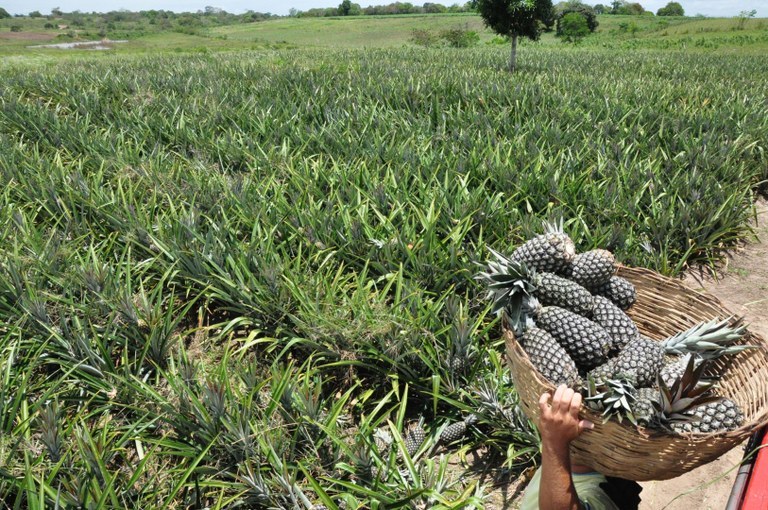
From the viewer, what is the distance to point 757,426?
4.07ft

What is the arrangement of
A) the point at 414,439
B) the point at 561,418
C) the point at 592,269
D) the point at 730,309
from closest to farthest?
the point at 561,418
the point at 592,269
the point at 414,439
the point at 730,309

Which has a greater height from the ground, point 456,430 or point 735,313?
point 735,313

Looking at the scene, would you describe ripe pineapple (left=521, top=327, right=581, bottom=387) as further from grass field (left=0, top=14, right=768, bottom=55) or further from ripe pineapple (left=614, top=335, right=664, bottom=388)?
grass field (left=0, top=14, right=768, bottom=55)

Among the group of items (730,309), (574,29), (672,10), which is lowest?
(730,309)

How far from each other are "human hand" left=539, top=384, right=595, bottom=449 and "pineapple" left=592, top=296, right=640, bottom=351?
48cm

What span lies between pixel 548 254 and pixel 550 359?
456 mm

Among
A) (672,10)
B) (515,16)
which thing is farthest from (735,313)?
(672,10)

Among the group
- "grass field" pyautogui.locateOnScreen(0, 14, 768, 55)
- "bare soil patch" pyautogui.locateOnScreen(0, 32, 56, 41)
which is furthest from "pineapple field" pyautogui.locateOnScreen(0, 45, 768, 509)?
"bare soil patch" pyautogui.locateOnScreen(0, 32, 56, 41)

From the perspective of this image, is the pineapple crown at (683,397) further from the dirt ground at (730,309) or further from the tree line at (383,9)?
the tree line at (383,9)

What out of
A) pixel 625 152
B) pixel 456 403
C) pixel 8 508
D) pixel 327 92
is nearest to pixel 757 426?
pixel 456 403

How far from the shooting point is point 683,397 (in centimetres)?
122

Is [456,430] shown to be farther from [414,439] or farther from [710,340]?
[710,340]

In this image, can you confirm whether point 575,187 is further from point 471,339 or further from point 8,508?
point 8,508

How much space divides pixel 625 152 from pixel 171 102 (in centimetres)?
559
